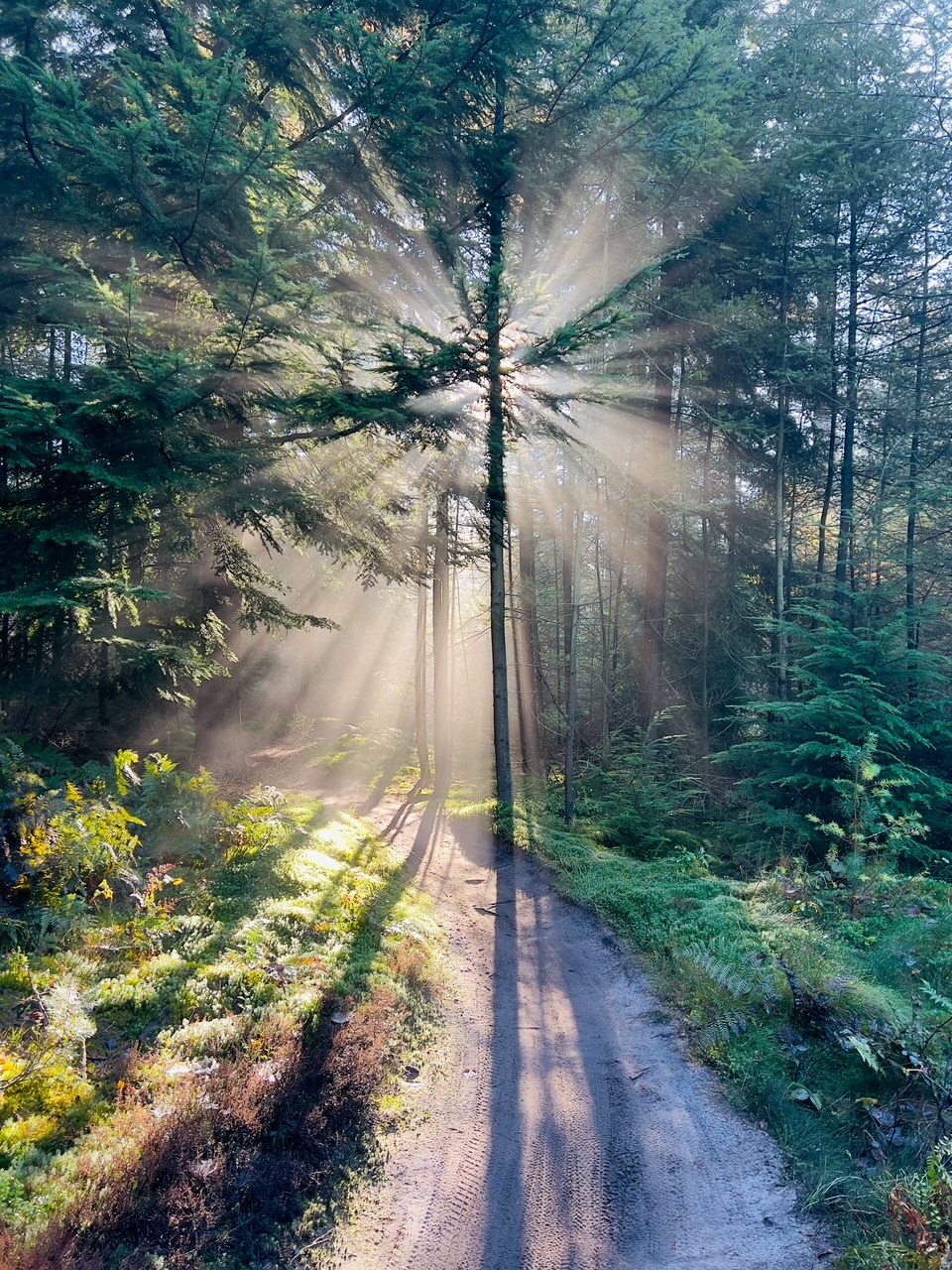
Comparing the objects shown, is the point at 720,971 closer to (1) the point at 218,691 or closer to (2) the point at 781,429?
(1) the point at 218,691

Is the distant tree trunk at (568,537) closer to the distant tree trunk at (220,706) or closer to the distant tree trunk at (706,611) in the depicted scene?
the distant tree trunk at (706,611)

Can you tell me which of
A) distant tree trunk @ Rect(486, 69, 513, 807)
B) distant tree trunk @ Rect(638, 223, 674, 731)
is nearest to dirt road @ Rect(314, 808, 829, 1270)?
distant tree trunk @ Rect(486, 69, 513, 807)

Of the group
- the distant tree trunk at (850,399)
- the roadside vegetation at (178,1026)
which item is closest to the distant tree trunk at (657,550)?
the distant tree trunk at (850,399)

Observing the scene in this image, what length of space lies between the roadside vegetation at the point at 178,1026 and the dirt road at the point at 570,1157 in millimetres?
444

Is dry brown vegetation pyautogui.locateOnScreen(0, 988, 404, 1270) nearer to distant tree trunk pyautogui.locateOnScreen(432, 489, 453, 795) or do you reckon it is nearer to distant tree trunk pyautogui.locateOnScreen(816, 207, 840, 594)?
distant tree trunk pyautogui.locateOnScreen(432, 489, 453, 795)

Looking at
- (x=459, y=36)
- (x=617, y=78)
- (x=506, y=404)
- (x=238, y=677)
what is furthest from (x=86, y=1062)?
(x=617, y=78)

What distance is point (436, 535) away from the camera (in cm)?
1379

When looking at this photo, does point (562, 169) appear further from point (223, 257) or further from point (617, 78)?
point (223, 257)

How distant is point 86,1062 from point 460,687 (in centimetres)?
3086

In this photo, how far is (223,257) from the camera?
9.77 m

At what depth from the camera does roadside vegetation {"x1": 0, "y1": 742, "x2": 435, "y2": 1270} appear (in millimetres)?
3459

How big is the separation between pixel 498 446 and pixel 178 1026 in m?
9.13

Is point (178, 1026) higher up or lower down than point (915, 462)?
lower down

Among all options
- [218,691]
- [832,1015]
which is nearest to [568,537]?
[218,691]
